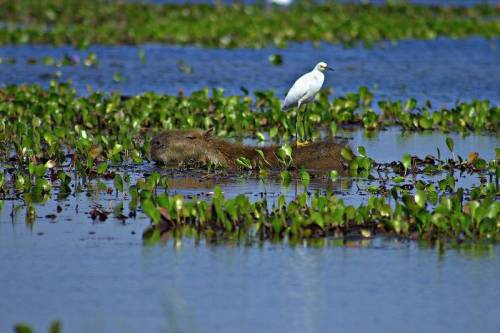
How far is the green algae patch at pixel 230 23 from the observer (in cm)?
2936

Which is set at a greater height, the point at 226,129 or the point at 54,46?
the point at 54,46

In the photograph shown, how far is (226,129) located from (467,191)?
5.36 m

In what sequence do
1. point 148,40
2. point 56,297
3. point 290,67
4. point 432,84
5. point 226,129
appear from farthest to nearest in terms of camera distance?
point 148,40
point 290,67
point 432,84
point 226,129
point 56,297

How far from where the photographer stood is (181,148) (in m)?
12.7

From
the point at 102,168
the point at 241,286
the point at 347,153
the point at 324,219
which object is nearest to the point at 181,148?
the point at 102,168

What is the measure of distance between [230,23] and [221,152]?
1951cm

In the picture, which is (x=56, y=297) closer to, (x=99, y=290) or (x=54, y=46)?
(x=99, y=290)

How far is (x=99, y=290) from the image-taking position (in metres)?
7.47

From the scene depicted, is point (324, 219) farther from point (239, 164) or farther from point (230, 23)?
point (230, 23)

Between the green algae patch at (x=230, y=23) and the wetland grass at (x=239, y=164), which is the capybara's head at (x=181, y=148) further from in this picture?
the green algae patch at (x=230, y=23)

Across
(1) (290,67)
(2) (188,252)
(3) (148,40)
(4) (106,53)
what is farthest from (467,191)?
(3) (148,40)

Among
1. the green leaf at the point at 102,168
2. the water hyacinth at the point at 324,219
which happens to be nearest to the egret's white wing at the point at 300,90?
the green leaf at the point at 102,168

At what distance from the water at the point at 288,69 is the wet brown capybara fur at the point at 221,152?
7.01 meters

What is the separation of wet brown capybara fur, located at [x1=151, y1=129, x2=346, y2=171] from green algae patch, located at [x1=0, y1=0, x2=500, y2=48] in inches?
578
